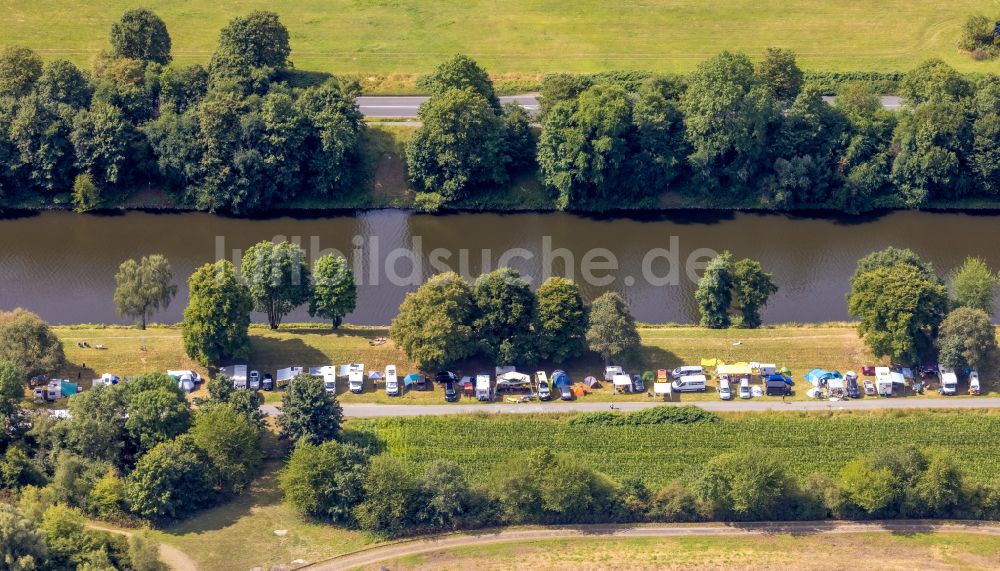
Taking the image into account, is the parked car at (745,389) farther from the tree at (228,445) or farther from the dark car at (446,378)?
the tree at (228,445)

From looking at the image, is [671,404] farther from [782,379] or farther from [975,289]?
[975,289]

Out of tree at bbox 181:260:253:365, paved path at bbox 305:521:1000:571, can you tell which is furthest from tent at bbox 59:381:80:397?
paved path at bbox 305:521:1000:571

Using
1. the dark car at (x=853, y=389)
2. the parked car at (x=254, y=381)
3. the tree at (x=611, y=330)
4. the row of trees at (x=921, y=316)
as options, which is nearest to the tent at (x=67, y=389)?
the parked car at (x=254, y=381)

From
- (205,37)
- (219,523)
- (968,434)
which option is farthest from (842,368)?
(205,37)

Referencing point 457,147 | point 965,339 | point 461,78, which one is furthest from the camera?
point 461,78

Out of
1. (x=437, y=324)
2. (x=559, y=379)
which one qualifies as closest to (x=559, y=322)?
(x=559, y=379)

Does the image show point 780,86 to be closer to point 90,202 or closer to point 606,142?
point 606,142

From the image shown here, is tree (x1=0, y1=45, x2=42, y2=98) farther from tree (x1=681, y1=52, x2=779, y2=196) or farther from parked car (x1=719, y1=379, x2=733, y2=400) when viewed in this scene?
parked car (x1=719, y1=379, x2=733, y2=400)
